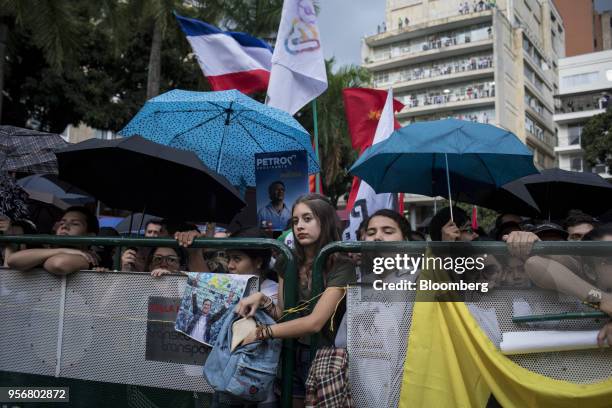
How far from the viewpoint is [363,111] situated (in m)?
7.31

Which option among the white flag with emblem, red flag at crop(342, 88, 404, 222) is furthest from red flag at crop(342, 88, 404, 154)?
the white flag with emblem

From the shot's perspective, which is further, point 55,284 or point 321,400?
point 55,284

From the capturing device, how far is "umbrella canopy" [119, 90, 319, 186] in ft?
17.9

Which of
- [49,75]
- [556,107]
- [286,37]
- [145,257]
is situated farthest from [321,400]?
[556,107]

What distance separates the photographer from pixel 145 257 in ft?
11.1

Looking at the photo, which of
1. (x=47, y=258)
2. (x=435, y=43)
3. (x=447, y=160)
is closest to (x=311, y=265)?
(x=47, y=258)

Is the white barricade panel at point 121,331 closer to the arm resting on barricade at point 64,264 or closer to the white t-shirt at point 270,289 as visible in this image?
the arm resting on barricade at point 64,264

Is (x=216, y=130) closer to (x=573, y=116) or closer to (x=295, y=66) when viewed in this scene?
(x=295, y=66)

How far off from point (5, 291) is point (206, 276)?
1.30 m

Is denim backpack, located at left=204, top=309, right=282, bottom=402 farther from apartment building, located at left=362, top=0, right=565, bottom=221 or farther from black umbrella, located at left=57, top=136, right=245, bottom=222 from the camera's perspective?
apartment building, located at left=362, top=0, right=565, bottom=221

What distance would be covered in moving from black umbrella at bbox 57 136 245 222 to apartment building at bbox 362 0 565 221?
42.7m

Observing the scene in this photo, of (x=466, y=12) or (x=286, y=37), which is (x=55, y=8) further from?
(x=466, y=12)

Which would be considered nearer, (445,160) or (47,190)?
(445,160)

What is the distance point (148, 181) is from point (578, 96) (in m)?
57.8
